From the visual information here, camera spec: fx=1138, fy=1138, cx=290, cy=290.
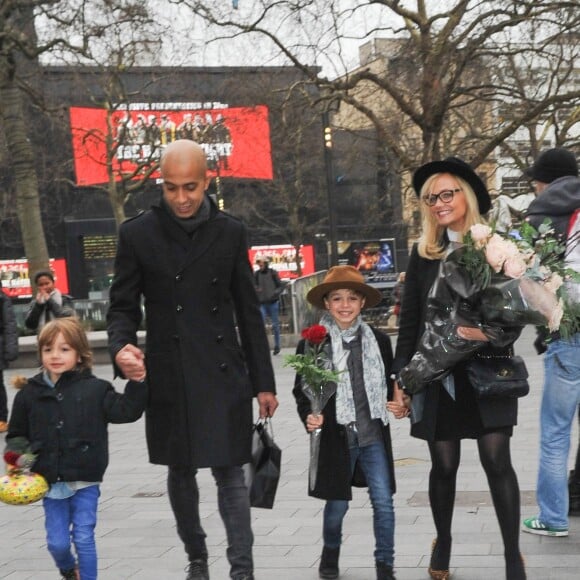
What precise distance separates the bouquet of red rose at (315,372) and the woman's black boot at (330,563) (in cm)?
32

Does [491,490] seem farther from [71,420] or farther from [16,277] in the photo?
[16,277]

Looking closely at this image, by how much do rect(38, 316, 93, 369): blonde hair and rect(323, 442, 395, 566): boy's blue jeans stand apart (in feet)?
4.16

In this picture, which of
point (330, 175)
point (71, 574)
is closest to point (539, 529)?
point (71, 574)

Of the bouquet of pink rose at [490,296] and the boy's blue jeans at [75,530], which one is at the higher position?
the bouquet of pink rose at [490,296]

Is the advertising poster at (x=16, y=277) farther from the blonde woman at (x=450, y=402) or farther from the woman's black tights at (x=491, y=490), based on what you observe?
the woman's black tights at (x=491, y=490)

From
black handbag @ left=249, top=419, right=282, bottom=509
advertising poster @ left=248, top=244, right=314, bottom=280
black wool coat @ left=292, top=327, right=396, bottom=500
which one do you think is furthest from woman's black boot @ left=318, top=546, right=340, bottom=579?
advertising poster @ left=248, top=244, right=314, bottom=280

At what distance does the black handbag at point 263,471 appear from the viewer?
4.89 m

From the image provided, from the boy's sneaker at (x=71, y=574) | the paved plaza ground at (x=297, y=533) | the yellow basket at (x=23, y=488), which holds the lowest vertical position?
the paved plaza ground at (x=297, y=533)

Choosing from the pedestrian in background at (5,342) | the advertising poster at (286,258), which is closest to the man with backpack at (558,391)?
the pedestrian in background at (5,342)

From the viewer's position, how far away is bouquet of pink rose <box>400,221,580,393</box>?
4402 millimetres

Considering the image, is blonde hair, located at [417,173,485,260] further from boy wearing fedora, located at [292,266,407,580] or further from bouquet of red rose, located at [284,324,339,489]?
bouquet of red rose, located at [284,324,339,489]

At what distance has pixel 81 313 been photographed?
28.8 m

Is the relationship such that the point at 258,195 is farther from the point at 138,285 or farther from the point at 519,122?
the point at 138,285

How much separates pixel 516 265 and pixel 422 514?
96.3 inches
